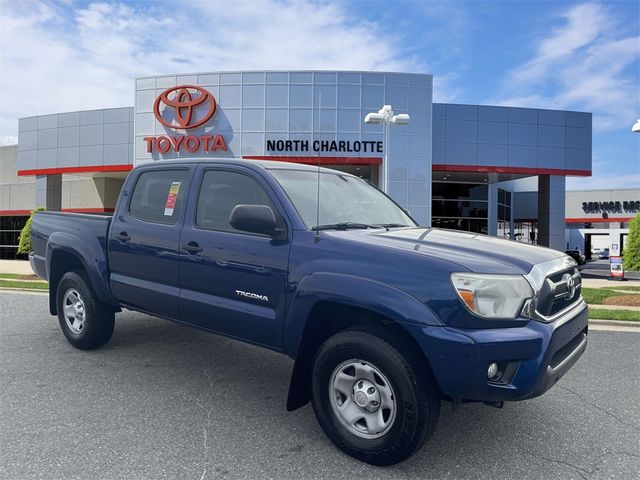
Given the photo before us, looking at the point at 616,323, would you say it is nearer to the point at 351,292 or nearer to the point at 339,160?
the point at 351,292

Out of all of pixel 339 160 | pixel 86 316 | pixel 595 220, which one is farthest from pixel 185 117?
pixel 595 220

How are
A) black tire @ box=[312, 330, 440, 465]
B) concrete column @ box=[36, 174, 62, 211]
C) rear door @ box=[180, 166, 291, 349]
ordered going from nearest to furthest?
black tire @ box=[312, 330, 440, 465]
rear door @ box=[180, 166, 291, 349]
concrete column @ box=[36, 174, 62, 211]

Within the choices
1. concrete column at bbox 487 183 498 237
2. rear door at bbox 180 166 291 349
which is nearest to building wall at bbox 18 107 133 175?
concrete column at bbox 487 183 498 237

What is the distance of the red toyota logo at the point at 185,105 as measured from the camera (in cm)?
2342

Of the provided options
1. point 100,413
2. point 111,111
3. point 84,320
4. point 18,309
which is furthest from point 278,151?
point 100,413

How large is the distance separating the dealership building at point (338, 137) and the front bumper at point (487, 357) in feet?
57.8

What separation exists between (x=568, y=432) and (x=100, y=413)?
3652mm

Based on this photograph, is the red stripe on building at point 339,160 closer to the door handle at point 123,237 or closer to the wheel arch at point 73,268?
the wheel arch at point 73,268

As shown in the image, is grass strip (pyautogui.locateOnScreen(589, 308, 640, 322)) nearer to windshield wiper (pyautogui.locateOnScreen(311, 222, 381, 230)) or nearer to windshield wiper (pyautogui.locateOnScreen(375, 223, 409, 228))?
windshield wiper (pyautogui.locateOnScreen(375, 223, 409, 228))

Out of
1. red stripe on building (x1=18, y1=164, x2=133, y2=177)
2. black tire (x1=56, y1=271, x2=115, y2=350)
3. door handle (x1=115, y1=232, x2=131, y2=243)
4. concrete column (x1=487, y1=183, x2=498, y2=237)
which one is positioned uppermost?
red stripe on building (x1=18, y1=164, x2=133, y2=177)

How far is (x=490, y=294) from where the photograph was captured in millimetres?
2746

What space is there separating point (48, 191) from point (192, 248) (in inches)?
1145

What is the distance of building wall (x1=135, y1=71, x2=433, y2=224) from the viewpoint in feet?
74.5

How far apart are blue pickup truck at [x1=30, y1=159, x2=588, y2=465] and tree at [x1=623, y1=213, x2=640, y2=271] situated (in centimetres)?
1093
